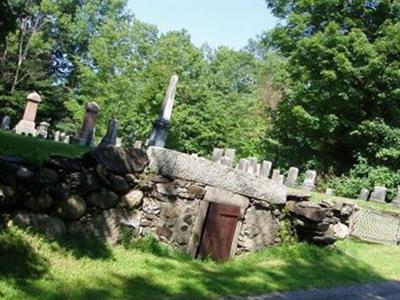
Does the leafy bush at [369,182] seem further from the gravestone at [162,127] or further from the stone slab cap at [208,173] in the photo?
the gravestone at [162,127]

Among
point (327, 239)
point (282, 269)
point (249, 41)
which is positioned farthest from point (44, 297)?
point (249, 41)

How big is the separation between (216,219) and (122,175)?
6.70 ft

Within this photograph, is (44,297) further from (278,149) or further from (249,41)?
(249,41)

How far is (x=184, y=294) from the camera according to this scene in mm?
6738

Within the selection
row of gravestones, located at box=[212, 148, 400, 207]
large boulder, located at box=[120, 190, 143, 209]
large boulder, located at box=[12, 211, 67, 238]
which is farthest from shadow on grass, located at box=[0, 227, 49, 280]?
row of gravestones, located at box=[212, 148, 400, 207]

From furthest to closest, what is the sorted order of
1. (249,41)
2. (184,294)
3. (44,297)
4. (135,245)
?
(249,41)
(135,245)
(184,294)
(44,297)

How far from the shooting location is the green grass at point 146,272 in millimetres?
6086

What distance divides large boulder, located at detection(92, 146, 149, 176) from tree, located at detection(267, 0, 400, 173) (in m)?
16.6

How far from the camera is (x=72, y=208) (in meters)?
7.49

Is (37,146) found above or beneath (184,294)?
above

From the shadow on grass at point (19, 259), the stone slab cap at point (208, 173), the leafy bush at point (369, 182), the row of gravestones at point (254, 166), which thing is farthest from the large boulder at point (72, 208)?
the leafy bush at point (369, 182)

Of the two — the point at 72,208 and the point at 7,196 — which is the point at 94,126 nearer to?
the point at 72,208

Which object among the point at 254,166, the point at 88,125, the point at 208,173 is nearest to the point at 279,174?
the point at 254,166

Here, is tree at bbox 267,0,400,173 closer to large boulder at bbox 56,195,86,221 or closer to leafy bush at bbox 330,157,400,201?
leafy bush at bbox 330,157,400,201
